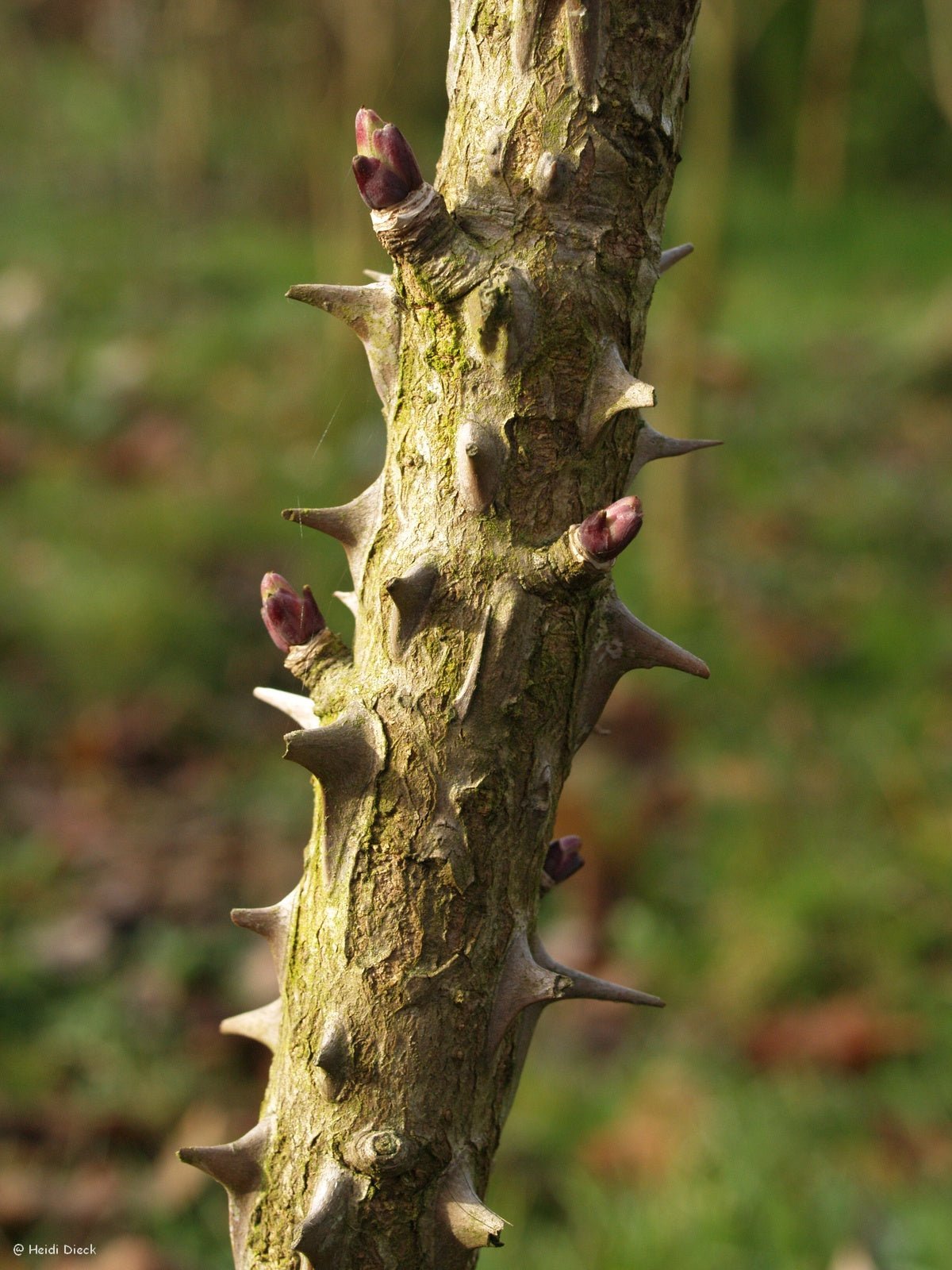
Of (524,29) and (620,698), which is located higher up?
(524,29)

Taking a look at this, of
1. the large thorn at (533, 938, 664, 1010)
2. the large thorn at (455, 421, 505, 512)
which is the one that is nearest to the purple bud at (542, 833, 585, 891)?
the large thorn at (533, 938, 664, 1010)

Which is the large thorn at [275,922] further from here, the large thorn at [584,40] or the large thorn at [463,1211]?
the large thorn at [584,40]

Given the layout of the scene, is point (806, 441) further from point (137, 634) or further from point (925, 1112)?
point (925, 1112)

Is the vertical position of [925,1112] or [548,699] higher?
[548,699]

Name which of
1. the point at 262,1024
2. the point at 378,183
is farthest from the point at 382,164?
the point at 262,1024

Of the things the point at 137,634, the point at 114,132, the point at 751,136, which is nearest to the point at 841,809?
the point at 137,634

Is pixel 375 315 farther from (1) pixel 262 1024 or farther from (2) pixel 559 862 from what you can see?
(1) pixel 262 1024
